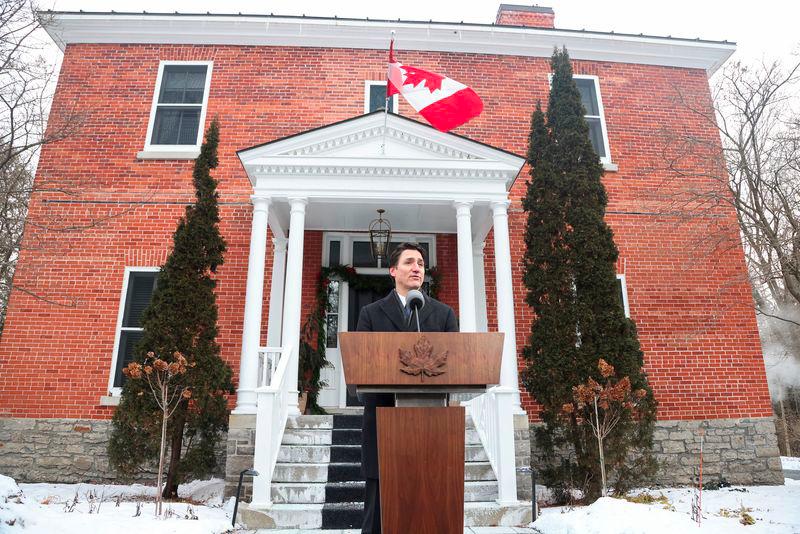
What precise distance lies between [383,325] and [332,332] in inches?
265

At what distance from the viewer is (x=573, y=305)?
282 inches

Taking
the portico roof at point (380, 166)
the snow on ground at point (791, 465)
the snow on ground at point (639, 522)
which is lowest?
the snow on ground at point (791, 465)

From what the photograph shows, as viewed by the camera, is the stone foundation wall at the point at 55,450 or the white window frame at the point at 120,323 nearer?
the stone foundation wall at the point at 55,450

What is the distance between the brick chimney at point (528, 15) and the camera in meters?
11.7

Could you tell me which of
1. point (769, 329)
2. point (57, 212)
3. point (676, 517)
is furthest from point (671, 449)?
point (769, 329)

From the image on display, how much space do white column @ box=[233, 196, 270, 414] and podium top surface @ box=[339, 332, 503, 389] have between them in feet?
16.6

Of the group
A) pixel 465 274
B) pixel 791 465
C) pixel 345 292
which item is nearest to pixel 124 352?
pixel 345 292

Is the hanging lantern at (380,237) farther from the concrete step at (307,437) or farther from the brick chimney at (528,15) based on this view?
the brick chimney at (528,15)

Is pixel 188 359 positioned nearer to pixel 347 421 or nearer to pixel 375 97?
pixel 347 421

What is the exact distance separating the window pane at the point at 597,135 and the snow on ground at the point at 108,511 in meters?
9.06

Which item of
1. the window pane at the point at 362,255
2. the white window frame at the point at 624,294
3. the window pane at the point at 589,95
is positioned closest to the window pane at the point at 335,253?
the window pane at the point at 362,255

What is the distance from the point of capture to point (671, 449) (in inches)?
341

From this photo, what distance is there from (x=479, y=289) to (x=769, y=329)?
17.3m

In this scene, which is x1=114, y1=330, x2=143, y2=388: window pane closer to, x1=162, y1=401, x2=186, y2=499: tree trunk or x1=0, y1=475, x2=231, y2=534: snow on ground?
x1=0, y1=475, x2=231, y2=534: snow on ground
